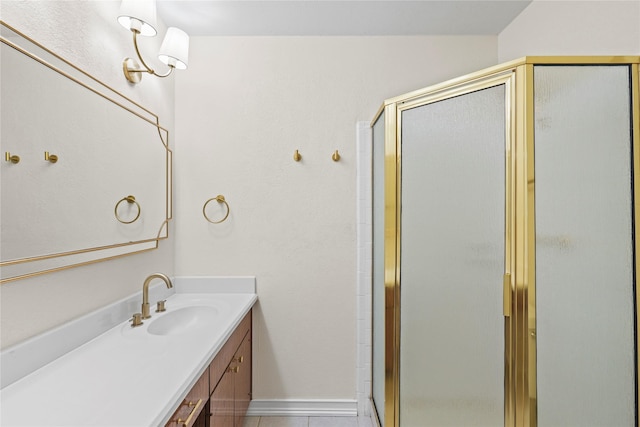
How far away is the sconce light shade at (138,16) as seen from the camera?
4.44 ft

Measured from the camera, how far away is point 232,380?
159 centimetres

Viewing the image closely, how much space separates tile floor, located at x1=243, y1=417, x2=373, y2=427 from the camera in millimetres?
1992

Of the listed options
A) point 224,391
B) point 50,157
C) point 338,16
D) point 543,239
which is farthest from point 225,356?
point 338,16

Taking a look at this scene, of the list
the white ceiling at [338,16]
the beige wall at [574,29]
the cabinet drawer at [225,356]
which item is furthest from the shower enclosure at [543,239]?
the cabinet drawer at [225,356]

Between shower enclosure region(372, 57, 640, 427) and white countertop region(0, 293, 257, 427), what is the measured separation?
1.09 meters

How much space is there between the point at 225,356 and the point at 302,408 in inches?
→ 36.8

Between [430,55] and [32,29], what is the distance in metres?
2.02

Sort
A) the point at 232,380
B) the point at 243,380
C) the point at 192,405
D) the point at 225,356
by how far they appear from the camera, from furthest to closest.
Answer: the point at 243,380, the point at 232,380, the point at 225,356, the point at 192,405

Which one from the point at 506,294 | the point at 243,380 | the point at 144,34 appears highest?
the point at 144,34

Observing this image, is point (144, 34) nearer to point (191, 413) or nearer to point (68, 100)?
point (68, 100)

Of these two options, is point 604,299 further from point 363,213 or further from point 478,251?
point 363,213

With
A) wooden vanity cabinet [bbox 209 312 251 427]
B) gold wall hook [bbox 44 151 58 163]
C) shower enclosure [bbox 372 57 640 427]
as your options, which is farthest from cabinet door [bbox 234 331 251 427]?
gold wall hook [bbox 44 151 58 163]

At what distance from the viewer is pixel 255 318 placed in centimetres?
208

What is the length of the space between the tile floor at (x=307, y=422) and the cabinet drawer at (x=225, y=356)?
63 cm
